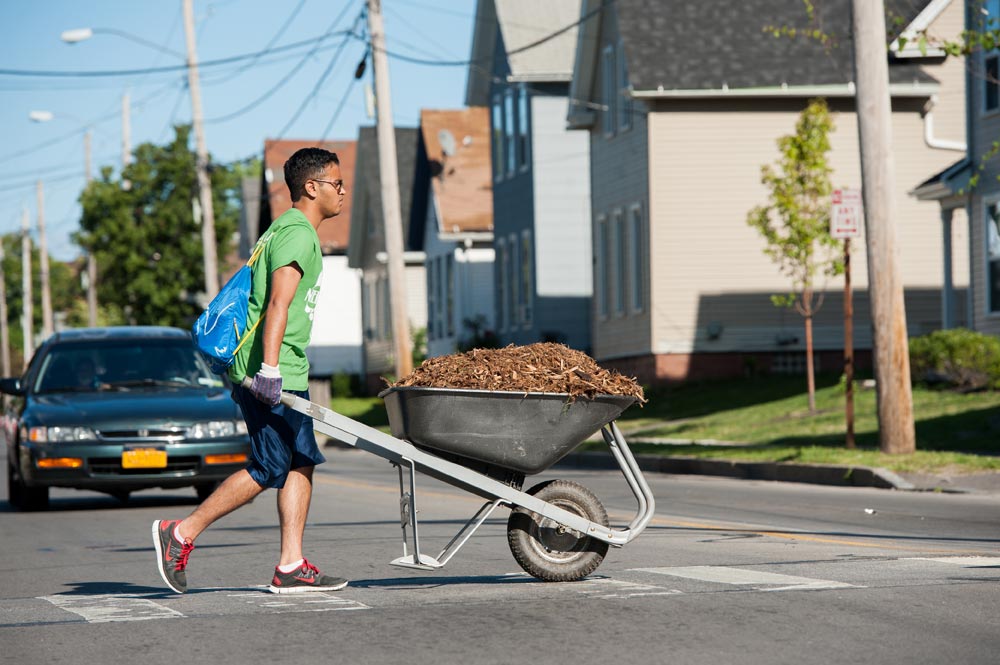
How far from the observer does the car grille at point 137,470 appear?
14336 mm

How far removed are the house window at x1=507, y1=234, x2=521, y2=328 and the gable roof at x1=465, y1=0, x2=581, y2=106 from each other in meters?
4.28

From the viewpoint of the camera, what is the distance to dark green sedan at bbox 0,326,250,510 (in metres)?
14.4

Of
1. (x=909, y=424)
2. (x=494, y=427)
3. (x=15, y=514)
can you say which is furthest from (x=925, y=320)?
(x=494, y=427)

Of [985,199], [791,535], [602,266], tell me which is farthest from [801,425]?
[602,266]

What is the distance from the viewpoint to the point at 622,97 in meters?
34.4

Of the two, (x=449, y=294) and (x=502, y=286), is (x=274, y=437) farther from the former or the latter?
(x=449, y=294)

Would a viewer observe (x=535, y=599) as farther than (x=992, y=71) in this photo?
No

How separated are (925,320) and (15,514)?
72.6 feet

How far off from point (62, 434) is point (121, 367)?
142cm

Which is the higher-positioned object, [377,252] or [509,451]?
[377,252]

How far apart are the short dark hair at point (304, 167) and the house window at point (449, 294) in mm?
38997

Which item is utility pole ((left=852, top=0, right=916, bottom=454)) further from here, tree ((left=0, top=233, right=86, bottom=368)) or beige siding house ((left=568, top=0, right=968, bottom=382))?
tree ((left=0, top=233, right=86, bottom=368))

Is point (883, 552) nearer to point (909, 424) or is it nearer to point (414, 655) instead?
point (414, 655)

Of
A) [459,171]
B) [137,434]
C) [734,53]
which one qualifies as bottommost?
[137,434]
